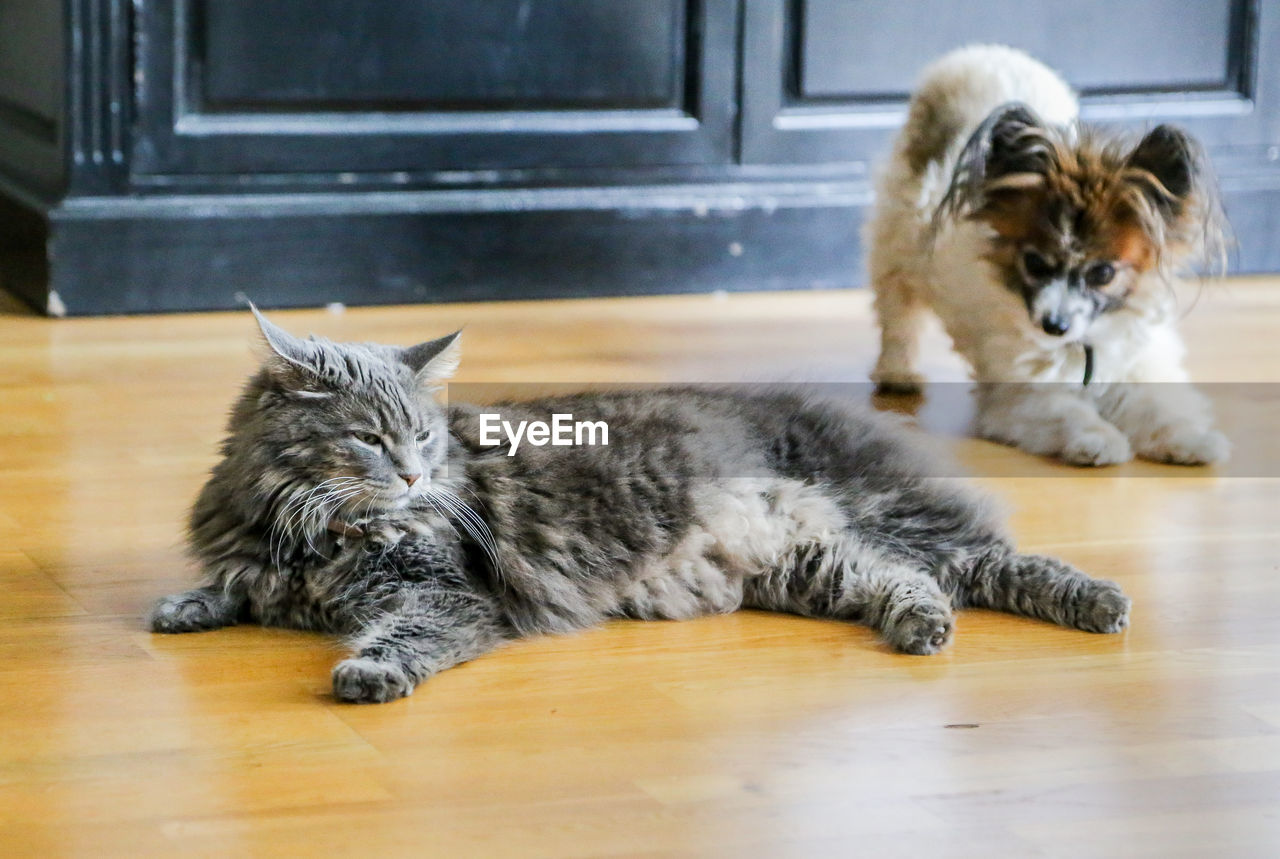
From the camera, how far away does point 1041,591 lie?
215cm

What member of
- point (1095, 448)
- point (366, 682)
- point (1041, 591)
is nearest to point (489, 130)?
point (1095, 448)

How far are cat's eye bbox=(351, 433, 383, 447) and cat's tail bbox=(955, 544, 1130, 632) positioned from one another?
2.64 ft

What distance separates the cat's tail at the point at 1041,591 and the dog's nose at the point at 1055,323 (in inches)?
42.7

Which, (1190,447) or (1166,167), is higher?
(1166,167)

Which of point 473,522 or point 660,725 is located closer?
point 660,725

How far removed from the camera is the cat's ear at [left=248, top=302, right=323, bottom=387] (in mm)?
1990

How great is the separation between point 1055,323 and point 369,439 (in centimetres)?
167

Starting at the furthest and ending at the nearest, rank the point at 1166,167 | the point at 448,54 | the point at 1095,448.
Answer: the point at 448,54
the point at 1166,167
the point at 1095,448

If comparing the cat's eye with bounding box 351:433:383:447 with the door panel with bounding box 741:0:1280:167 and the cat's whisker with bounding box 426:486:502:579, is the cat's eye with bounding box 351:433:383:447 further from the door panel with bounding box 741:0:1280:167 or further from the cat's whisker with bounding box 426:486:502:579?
the door panel with bounding box 741:0:1280:167

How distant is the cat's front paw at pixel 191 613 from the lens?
6.75 ft

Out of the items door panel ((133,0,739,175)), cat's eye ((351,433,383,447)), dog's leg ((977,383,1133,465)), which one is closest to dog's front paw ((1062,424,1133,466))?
dog's leg ((977,383,1133,465))

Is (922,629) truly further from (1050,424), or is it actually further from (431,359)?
(1050,424)

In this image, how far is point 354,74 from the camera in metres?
4.25

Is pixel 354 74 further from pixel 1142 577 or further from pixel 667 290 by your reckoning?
pixel 1142 577
